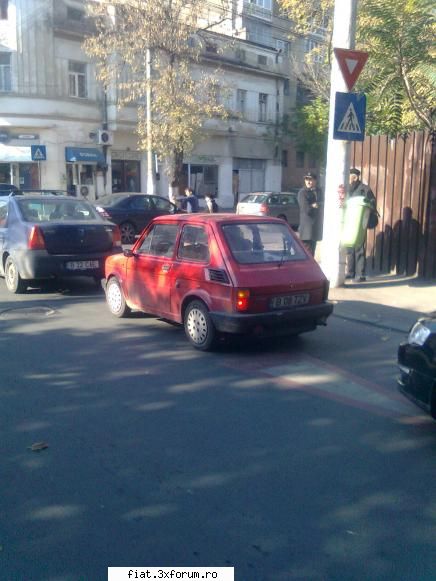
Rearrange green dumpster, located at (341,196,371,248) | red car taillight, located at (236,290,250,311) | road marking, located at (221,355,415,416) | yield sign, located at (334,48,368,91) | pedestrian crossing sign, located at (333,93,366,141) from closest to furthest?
road marking, located at (221,355,415,416), red car taillight, located at (236,290,250,311), yield sign, located at (334,48,368,91), pedestrian crossing sign, located at (333,93,366,141), green dumpster, located at (341,196,371,248)

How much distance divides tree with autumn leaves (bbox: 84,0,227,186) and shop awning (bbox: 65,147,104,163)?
237 inches

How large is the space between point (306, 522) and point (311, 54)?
24.6 metres

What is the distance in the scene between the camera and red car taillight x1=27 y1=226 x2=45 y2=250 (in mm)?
10164

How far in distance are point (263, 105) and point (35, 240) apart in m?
34.0

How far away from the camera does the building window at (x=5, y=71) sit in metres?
28.9

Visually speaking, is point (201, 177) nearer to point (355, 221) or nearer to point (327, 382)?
point (355, 221)

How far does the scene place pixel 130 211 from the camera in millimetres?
19062

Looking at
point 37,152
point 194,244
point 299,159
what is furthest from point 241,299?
point 299,159

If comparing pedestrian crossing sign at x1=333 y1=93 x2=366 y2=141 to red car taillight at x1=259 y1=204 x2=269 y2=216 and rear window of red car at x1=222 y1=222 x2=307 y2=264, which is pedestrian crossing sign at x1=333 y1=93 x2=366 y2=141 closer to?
rear window of red car at x1=222 y1=222 x2=307 y2=264

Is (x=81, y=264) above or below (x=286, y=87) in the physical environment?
below

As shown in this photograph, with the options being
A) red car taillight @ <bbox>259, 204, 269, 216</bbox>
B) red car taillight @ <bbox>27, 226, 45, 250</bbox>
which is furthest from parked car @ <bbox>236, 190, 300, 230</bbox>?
red car taillight @ <bbox>27, 226, 45, 250</bbox>

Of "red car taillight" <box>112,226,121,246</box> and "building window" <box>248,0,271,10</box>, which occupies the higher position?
"building window" <box>248,0,271,10</box>

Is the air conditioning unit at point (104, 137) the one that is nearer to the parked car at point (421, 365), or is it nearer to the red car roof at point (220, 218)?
the red car roof at point (220, 218)

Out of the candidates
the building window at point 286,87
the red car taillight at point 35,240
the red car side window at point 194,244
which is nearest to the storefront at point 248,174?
the building window at point 286,87
